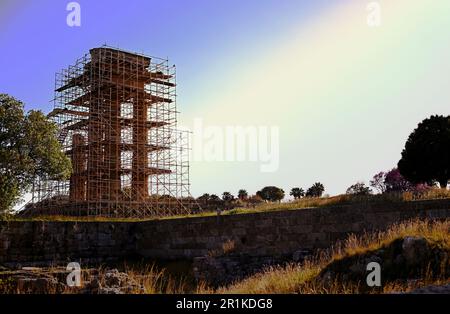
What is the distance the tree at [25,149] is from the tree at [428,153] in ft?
78.9

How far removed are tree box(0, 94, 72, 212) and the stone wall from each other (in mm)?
2996

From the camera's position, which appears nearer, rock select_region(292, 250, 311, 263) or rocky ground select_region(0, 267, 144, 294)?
rocky ground select_region(0, 267, 144, 294)

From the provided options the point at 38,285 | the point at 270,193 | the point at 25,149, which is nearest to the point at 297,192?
the point at 270,193

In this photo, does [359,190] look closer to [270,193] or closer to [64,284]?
[64,284]

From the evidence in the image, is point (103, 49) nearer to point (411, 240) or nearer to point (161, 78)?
point (161, 78)

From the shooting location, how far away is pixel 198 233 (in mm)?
19141

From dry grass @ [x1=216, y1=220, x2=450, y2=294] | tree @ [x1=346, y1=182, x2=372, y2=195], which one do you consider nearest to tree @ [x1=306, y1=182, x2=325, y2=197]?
tree @ [x1=346, y1=182, x2=372, y2=195]

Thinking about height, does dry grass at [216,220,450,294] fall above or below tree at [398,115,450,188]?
below

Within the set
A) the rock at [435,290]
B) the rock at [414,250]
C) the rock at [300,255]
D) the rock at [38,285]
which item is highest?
the rock at [414,250]

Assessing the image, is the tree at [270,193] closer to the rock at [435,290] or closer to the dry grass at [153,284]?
the dry grass at [153,284]

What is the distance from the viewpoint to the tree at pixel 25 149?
21438 mm

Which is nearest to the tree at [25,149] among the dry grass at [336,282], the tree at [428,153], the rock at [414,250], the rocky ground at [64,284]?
the rocky ground at [64,284]

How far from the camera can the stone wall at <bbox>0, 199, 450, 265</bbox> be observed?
48.0ft

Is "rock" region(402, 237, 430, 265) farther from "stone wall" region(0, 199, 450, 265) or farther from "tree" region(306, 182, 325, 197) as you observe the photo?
"tree" region(306, 182, 325, 197)
